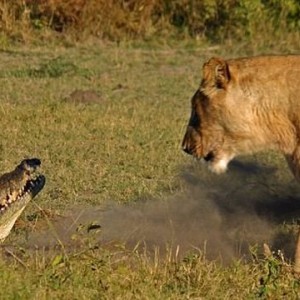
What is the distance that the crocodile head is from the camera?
18.5ft

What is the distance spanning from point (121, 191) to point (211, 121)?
6.34 feet

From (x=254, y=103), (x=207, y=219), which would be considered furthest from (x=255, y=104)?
(x=207, y=219)

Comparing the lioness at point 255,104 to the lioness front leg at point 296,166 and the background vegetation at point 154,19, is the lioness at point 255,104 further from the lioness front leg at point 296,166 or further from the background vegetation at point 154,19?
the background vegetation at point 154,19

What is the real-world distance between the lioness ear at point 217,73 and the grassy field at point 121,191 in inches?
34.8

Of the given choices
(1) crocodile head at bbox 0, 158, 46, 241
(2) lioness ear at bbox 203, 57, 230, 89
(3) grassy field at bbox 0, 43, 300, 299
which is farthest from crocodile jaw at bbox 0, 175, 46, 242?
(2) lioness ear at bbox 203, 57, 230, 89

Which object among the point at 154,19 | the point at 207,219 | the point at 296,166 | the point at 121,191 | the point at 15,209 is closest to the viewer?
the point at 15,209

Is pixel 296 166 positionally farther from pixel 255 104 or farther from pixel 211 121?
pixel 211 121

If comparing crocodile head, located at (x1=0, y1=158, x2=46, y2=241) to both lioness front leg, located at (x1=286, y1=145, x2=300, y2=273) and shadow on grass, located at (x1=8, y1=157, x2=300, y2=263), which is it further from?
lioness front leg, located at (x1=286, y1=145, x2=300, y2=273)

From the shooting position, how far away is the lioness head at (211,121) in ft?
19.5

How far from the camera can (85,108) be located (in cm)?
1089

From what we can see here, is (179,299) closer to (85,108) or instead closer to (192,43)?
(85,108)

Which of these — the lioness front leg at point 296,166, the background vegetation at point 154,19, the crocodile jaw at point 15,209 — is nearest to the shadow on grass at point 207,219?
the lioness front leg at point 296,166

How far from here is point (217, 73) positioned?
19.4ft

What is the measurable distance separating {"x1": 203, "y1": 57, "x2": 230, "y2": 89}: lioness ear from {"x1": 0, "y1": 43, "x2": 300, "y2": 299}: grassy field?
0.88m
